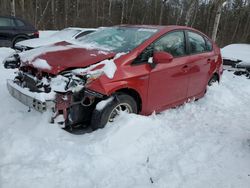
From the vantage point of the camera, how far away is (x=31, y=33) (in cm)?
1257

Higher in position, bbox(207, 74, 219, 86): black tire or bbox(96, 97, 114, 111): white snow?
bbox(96, 97, 114, 111): white snow

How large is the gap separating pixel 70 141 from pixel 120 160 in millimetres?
706

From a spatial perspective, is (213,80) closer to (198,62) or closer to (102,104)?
(198,62)

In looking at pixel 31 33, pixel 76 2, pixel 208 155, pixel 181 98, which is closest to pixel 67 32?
pixel 31 33

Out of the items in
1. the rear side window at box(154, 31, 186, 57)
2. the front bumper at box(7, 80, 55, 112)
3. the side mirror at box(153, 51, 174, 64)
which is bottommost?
the front bumper at box(7, 80, 55, 112)

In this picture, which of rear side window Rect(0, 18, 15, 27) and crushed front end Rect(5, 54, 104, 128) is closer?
crushed front end Rect(5, 54, 104, 128)

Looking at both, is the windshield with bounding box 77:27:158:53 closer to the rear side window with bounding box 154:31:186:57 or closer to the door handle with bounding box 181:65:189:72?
the rear side window with bounding box 154:31:186:57

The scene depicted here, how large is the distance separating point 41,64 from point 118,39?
1.47 m

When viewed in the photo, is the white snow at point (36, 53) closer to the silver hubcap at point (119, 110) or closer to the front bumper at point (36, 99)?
the front bumper at point (36, 99)

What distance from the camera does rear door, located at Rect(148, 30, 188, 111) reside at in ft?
15.1

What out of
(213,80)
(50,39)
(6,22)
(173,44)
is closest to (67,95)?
(173,44)

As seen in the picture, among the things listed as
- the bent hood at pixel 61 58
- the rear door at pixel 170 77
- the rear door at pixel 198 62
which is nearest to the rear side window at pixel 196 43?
the rear door at pixel 198 62

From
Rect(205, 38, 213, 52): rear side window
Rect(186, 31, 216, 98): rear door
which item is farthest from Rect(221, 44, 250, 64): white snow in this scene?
Rect(186, 31, 216, 98): rear door

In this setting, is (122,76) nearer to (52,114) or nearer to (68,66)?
(68,66)
